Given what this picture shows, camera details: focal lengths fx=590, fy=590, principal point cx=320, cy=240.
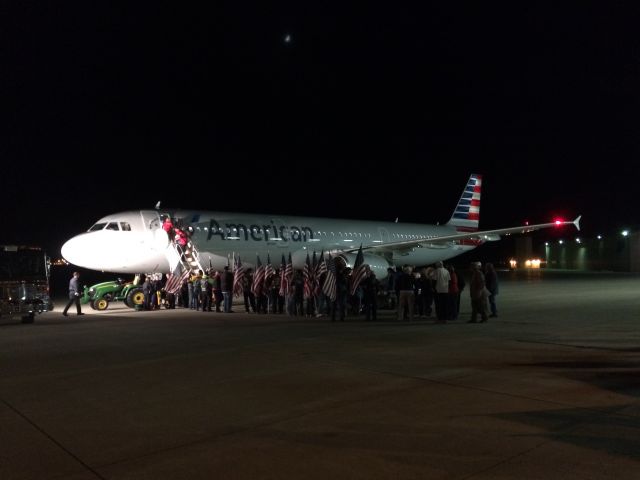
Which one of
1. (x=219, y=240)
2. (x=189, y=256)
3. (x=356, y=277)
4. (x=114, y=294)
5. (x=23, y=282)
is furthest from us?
(x=219, y=240)

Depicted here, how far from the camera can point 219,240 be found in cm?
2386

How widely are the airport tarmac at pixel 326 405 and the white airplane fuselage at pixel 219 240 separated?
7.97 m

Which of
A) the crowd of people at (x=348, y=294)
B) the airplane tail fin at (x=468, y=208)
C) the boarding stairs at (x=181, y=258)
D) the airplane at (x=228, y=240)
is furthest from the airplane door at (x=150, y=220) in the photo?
the airplane tail fin at (x=468, y=208)

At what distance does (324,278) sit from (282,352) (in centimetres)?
668

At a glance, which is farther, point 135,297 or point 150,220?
point 150,220

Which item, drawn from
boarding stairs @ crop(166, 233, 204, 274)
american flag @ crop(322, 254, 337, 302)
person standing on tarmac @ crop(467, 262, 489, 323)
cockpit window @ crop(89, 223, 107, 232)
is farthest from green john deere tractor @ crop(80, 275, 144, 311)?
person standing on tarmac @ crop(467, 262, 489, 323)

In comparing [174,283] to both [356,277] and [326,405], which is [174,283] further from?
[326,405]

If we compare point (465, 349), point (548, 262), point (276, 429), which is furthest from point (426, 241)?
point (548, 262)

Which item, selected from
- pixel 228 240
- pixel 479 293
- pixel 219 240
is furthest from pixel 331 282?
pixel 228 240

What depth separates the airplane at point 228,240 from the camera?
21203mm

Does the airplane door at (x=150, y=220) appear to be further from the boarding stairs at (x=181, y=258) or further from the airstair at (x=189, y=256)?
the airstair at (x=189, y=256)

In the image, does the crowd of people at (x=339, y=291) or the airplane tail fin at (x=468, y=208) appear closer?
the crowd of people at (x=339, y=291)

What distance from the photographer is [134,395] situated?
7.71 metres

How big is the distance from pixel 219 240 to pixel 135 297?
13.1 feet
